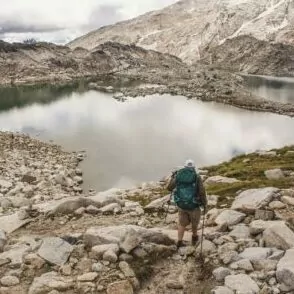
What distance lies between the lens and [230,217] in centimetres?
1455

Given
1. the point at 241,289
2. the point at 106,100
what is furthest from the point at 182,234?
the point at 106,100

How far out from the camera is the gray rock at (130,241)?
12.5m

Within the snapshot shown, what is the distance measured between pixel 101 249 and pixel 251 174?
1292 cm

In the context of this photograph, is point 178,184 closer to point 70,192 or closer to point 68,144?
point 70,192

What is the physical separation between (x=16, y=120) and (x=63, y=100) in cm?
2573

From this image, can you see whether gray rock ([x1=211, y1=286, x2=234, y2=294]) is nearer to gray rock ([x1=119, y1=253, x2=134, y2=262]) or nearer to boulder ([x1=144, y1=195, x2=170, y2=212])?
gray rock ([x1=119, y1=253, x2=134, y2=262])

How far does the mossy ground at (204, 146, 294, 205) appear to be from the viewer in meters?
19.5

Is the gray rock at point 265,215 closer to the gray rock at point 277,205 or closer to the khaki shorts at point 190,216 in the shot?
the gray rock at point 277,205

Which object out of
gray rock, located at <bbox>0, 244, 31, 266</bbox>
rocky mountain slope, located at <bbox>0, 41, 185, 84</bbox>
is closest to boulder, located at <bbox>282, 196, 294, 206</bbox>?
gray rock, located at <bbox>0, 244, 31, 266</bbox>

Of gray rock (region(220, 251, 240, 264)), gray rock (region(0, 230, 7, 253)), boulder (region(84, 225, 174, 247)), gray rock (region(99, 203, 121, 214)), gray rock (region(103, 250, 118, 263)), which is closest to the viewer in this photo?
gray rock (region(220, 251, 240, 264))

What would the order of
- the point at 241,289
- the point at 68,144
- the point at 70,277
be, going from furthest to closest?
the point at 68,144, the point at 70,277, the point at 241,289

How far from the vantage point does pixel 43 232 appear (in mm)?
15844

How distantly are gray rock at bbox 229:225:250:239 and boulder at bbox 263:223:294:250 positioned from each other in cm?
68

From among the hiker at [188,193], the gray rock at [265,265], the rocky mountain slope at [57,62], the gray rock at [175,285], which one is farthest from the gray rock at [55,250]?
the rocky mountain slope at [57,62]
